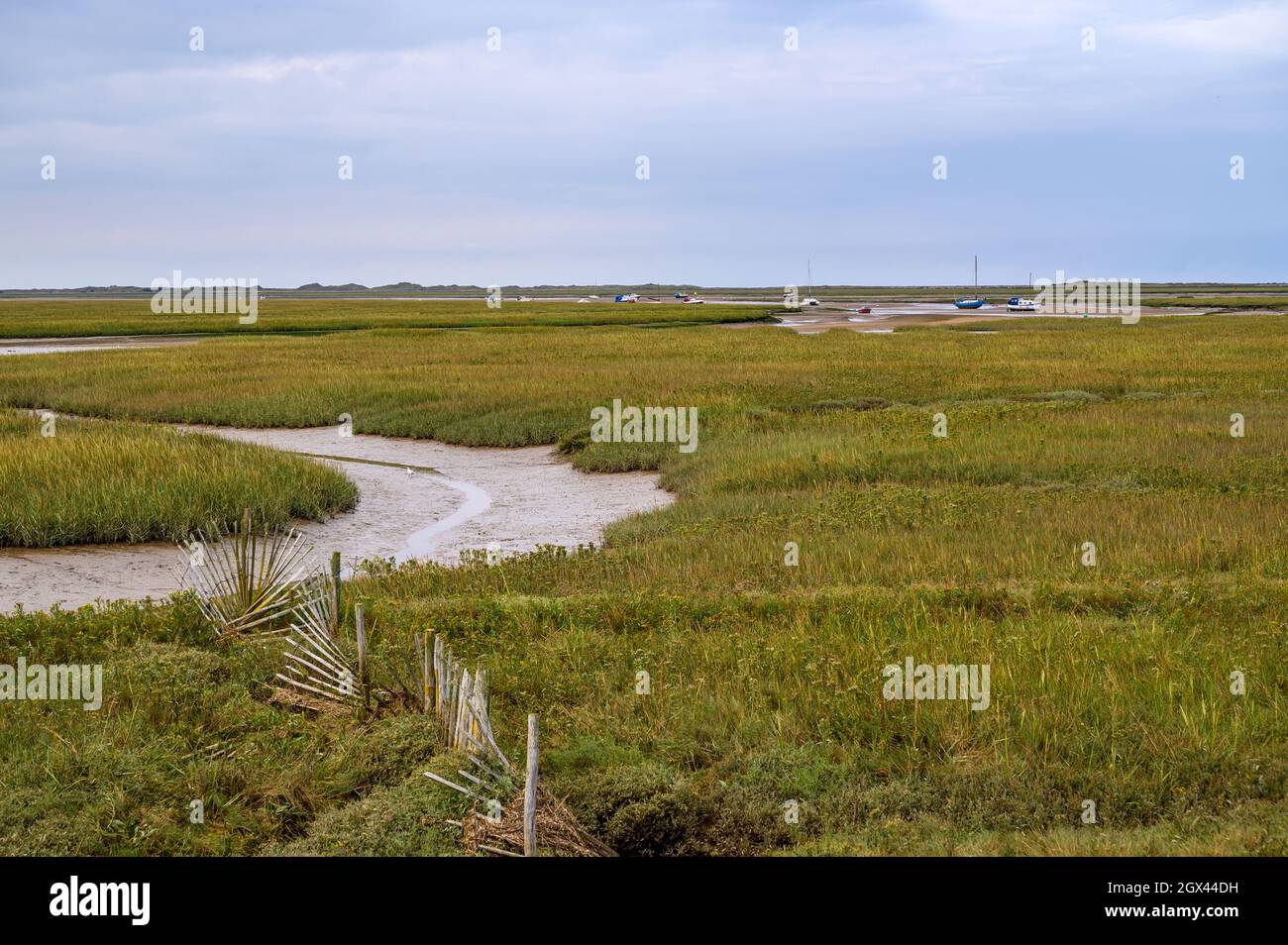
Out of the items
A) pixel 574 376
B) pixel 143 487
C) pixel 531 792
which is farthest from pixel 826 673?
pixel 574 376

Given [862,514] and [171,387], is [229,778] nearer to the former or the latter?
[862,514]

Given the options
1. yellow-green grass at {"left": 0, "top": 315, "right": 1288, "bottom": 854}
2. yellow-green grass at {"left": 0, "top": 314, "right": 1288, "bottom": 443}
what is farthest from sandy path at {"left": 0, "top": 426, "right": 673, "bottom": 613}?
yellow-green grass at {"left": 0, "top": 314, "right": 1288, "bottom": 443}

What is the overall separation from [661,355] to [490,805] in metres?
43.2

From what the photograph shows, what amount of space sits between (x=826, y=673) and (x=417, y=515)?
44.7 ft

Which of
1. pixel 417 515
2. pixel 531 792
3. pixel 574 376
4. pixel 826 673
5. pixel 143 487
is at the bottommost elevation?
pixel 417 515

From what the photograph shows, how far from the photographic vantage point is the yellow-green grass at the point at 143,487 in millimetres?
18625

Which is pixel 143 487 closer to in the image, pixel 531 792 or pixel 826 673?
pixel 826 673

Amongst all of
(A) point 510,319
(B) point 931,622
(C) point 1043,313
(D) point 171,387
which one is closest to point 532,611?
(B) point 931,622

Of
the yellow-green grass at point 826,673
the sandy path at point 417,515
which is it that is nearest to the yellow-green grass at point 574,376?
the sandy path at point 417,515

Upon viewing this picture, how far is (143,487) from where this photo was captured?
1983cm

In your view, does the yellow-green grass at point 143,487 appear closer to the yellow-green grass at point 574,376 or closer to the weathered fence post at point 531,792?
the yellow-green grass at point 574,376

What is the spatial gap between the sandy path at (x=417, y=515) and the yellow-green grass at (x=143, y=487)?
1.23 ft

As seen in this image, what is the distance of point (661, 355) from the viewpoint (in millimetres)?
49625

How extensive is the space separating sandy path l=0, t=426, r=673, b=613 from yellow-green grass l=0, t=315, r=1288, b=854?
70.8 inches
